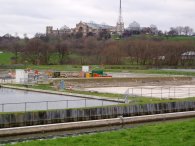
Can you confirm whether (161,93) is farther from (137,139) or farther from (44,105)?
(137,139)

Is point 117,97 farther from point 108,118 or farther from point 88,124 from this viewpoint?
point 88,124

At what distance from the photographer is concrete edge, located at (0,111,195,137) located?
26281 millimetres

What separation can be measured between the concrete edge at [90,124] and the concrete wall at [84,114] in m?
1.38

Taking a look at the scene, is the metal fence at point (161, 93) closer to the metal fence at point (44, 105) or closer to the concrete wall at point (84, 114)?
the metal fence at point (44, 105)

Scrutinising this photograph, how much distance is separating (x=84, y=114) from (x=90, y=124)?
76.1 inches

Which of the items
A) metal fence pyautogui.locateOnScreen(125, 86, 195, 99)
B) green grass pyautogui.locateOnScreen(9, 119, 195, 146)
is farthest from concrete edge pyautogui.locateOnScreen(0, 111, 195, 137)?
metal fence pyautogui.locateOnScreen(125, 86, 195, 99)

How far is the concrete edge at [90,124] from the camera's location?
26.3m

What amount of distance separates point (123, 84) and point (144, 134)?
4180 centimetres

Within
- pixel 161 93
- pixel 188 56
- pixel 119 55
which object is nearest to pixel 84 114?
pixel 161 93

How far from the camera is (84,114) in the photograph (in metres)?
31.1

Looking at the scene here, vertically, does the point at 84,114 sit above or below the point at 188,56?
below

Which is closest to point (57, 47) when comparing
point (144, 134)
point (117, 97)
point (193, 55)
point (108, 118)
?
point (193, 55)

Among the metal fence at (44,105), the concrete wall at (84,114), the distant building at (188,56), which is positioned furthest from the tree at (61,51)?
the concrete wall at (84,114)

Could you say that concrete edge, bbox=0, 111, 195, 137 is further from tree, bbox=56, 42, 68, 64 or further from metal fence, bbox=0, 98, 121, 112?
tree, bbox=56, 42, 68, 64
